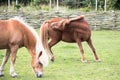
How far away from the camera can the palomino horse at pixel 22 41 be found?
27.1 ft

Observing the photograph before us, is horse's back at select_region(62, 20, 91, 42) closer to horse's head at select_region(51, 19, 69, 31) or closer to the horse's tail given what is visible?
horse's head at select_region(51, 19, 69, 31)

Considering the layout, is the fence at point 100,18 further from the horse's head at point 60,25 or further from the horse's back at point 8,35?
the horse's back at point 8,35

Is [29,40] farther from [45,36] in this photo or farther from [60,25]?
[60,25]

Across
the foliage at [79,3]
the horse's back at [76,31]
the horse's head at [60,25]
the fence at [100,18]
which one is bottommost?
the fence at [100,18]

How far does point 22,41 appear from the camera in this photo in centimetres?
846

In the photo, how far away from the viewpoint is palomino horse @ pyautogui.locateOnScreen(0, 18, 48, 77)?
8250mm

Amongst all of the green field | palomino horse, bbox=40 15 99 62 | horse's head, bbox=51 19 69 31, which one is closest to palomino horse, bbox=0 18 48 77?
the green field

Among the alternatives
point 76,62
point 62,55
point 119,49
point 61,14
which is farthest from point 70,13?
point 76,62

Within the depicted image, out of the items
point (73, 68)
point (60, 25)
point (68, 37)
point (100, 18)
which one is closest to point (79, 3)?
point (100, 18)

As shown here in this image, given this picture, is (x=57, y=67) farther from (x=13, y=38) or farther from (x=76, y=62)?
(x=13, y=38)

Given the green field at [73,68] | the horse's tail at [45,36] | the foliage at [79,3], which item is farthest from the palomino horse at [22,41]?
the foliage at [79,3]

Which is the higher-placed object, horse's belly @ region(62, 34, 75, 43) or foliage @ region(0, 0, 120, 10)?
foliage @ region(0, 0, 120, 10)

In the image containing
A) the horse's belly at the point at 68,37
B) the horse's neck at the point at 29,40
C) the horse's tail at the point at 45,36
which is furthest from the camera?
the horse's belly at the point at 68,37

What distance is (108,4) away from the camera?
97.9 ft
